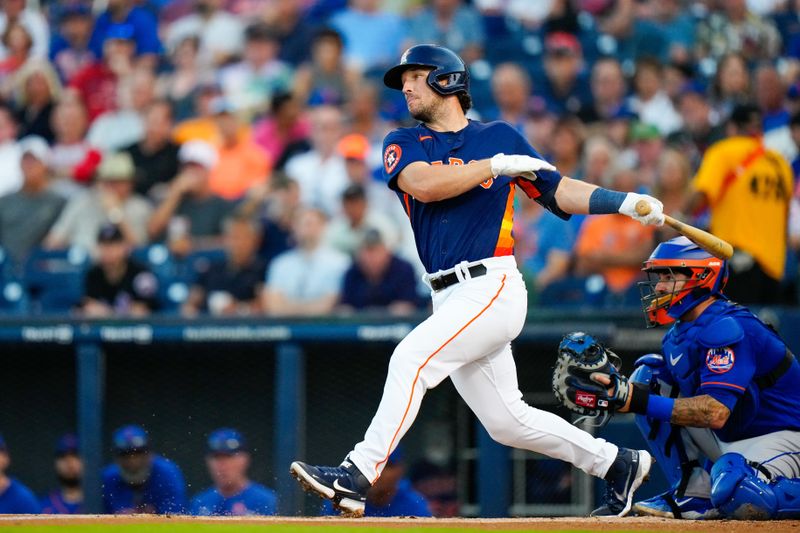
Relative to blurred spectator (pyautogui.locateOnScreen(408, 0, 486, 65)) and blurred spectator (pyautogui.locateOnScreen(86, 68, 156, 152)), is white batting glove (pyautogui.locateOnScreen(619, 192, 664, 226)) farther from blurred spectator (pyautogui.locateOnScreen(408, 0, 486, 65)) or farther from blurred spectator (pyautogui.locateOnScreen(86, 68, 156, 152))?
blurred spectator (pyautogui.locateOnScreen(86, 68, 156, 152))

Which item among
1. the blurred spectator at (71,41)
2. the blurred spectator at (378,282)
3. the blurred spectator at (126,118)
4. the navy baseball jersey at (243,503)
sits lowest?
the navy baseball jersey at (243,503)

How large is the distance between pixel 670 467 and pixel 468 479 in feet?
8.81

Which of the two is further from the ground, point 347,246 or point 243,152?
point 243,152

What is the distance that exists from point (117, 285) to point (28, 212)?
4.53ft

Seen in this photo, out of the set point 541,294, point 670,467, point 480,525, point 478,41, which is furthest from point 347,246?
point 480,525

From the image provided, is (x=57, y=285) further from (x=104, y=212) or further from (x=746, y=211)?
(x=746, y=211)

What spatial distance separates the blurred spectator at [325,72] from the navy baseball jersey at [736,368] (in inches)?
216

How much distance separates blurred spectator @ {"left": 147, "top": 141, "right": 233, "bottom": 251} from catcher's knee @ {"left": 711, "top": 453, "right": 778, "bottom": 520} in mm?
4838

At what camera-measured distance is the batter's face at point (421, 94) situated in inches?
177

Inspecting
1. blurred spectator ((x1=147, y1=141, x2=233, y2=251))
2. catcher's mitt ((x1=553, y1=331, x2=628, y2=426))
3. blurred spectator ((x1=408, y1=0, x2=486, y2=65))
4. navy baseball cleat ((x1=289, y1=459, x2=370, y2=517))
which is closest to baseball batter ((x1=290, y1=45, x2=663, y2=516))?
navy baseball cleat ((x1=289, y1=459, x2=370, y2=517))

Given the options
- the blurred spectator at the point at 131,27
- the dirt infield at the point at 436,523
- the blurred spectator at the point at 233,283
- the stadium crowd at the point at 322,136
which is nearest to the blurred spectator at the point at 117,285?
the stadium crowd at the point at 322,136

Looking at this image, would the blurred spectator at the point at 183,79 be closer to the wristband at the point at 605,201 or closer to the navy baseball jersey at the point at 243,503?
the navy baseball jersey at the point at 243,503

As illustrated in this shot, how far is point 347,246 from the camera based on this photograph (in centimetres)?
815

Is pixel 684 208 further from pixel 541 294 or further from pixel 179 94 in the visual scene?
pixel 179 94
